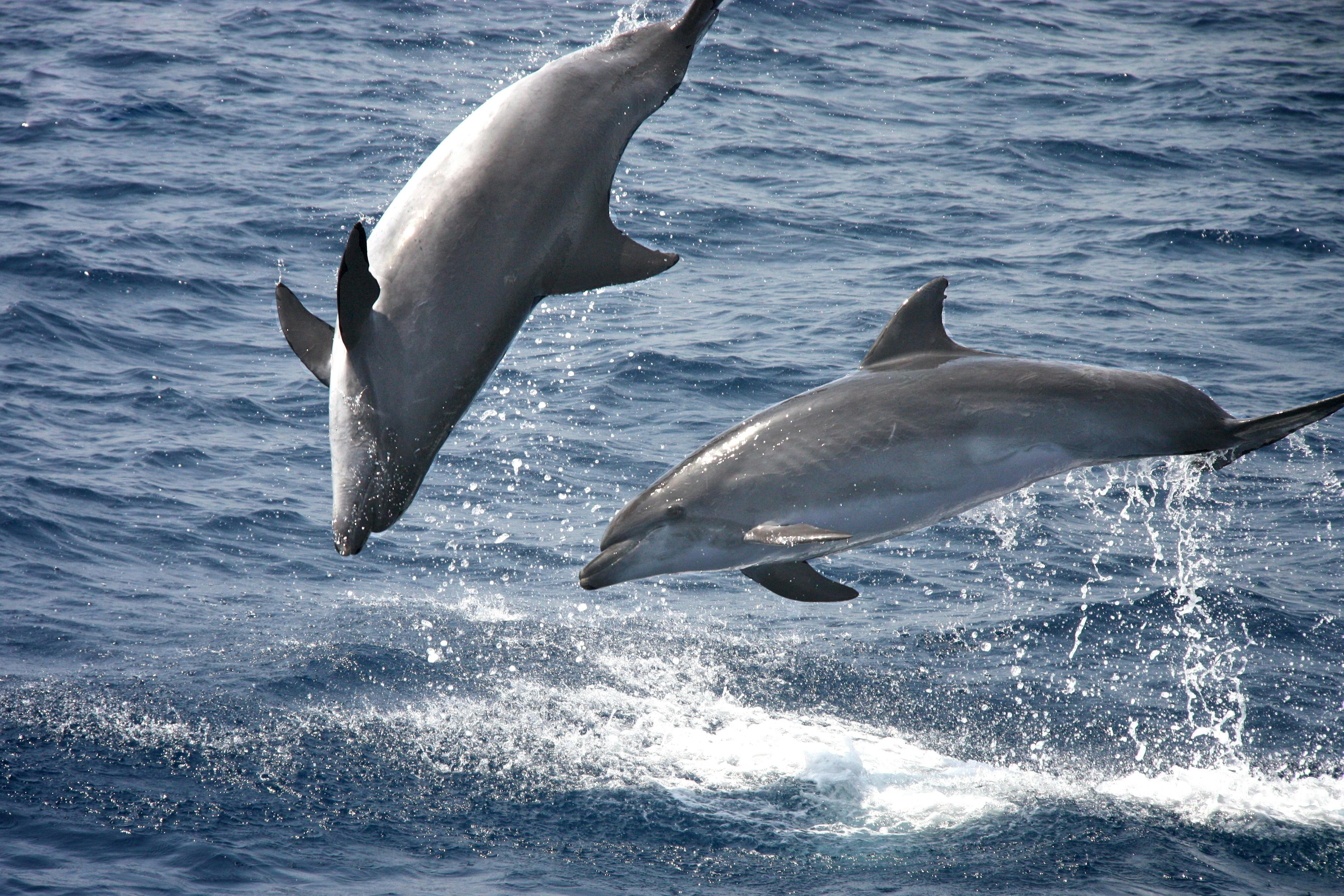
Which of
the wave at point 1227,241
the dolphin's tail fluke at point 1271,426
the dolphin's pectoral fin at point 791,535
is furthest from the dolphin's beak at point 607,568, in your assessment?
the wave at point 1227,241

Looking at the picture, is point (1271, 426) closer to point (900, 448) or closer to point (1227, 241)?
point (900, 448)

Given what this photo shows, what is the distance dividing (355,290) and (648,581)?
1280 cm

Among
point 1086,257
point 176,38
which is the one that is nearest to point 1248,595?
point 1086,257

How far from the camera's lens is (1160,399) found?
647 centimetres

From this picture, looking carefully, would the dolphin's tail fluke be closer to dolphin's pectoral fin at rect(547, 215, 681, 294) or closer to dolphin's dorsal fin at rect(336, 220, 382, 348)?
dolphin's pectoral fin at rect(547, 215, 681, 294)

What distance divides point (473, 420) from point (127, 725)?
728 centimetres

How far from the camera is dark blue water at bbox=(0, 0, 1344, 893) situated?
→ 11.9 meters

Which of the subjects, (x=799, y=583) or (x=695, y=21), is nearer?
(x=695, y=21)

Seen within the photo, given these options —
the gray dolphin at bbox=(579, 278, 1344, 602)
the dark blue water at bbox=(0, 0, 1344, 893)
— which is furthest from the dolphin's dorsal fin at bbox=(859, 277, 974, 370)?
the dark blue water at bbox=(0, 0, 1344, 893)

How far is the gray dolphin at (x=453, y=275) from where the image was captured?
490cm

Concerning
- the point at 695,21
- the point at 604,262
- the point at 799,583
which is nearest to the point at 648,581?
the point at 799,583

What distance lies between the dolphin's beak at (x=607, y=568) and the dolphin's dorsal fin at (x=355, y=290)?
5.40 feet

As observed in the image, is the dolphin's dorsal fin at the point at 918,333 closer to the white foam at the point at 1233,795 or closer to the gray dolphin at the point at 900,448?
the gray dolphin at the point at 900,448

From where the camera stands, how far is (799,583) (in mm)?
6926
